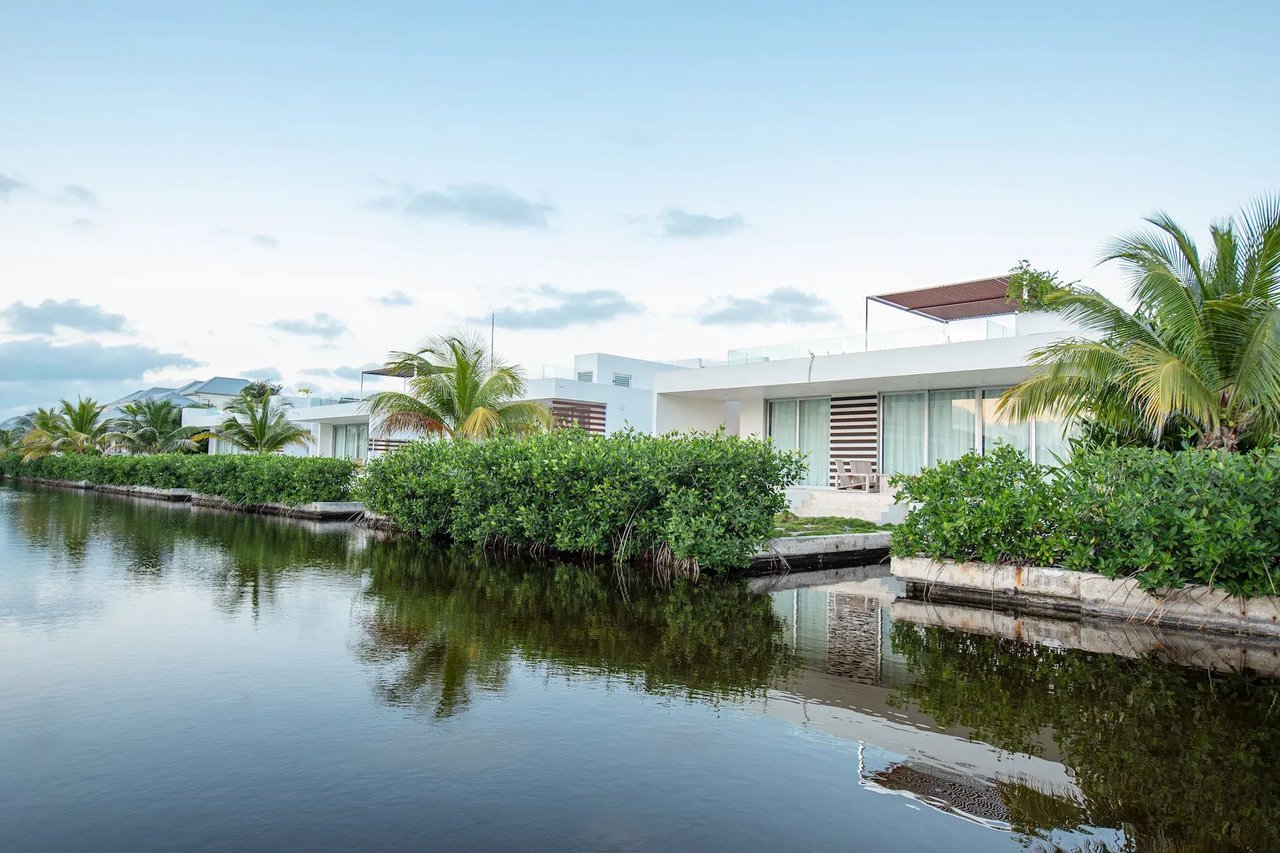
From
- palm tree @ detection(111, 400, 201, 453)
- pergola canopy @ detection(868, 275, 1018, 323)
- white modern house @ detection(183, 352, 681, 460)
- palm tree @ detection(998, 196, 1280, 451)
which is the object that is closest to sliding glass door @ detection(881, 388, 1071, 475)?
pergola canopy @ detection(868, 275, 1018, 323)

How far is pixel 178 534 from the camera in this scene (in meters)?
17.8

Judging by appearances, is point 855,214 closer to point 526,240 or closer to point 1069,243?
point 1069,243

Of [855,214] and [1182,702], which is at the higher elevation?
[855,214]

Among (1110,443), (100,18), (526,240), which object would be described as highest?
(100,18)

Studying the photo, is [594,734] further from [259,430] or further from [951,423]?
[259,430]

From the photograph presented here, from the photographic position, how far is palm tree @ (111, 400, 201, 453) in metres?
42.0

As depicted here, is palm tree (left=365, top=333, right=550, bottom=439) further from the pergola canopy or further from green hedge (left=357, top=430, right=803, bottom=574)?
the pergola canopy

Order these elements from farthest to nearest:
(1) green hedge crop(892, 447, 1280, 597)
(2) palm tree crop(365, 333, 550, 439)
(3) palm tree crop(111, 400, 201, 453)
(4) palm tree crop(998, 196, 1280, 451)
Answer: (3) palm tree crop(111, 400, 201, 453)
(2) palm tree crop(365, 333, 550, 439)
(4) palm tree crop(998, 196, 1280, 451)
(1) green hedge crop(892, 447, 1280, 597)

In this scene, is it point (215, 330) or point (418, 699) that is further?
point (215, 330)

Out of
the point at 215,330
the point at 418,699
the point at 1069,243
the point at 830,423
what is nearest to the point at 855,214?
the point at 1069,243

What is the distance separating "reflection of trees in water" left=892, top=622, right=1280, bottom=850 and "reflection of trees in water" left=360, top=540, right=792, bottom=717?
1.45 m

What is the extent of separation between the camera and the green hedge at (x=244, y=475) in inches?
938

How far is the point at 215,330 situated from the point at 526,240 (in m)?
10.8

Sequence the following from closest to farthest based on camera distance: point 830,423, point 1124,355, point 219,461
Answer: point 1124,355
point 830,423
point 219,461
